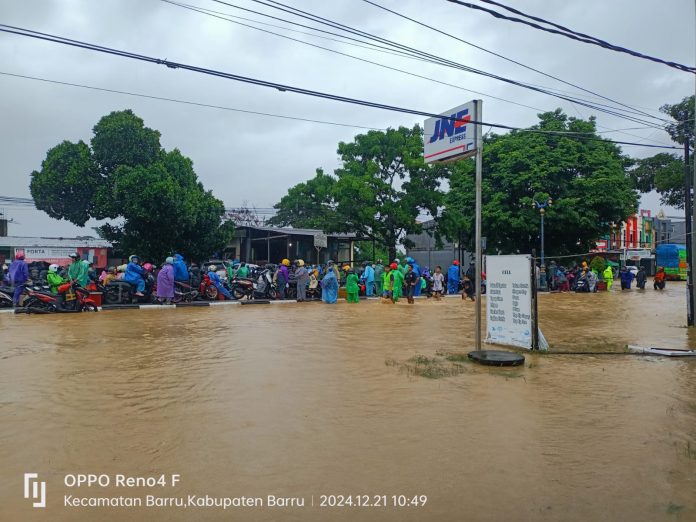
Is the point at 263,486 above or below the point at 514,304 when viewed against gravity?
below

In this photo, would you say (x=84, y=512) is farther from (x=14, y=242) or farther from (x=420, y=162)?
(x=14, y=242)

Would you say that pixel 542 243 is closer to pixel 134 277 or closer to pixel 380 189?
pixel 380 189

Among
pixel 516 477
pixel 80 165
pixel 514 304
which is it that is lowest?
pixel 516 477

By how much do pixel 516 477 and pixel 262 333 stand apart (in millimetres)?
7986

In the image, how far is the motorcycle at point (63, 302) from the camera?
1450cm

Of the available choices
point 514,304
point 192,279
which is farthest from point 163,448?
point 192,279

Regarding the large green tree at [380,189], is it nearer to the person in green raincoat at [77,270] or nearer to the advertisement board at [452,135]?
the person in green raincoat at [77,270]

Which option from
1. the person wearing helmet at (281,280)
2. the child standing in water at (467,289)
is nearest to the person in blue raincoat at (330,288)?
the person wearing helmet at (281,280)

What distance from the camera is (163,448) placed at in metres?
4.52

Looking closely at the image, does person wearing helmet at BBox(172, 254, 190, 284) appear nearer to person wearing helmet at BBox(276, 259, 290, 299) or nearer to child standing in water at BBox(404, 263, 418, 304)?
person wearing helmet at BBox(276, 259, 290, 299)

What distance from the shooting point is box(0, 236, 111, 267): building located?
108ft

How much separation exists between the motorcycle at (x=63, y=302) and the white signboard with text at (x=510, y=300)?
1114 cm

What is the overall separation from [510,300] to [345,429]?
209 inches

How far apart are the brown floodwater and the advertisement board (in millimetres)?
3283
